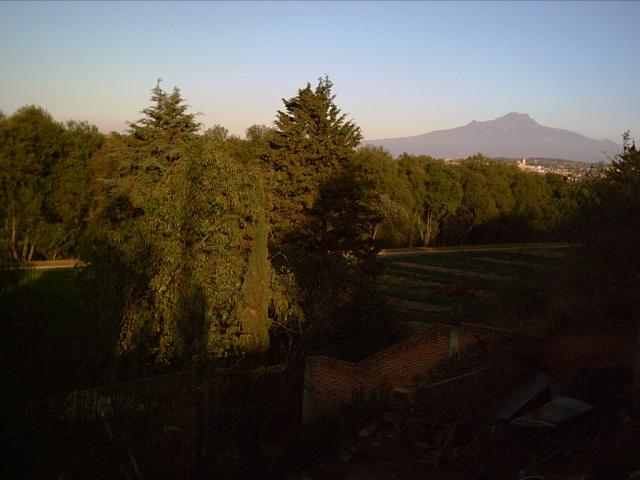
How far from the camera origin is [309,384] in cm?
1466

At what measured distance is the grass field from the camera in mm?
22281

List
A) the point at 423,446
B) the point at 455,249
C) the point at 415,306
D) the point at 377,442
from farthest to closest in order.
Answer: the point at 455,249
the point at 415,306
the point at 377,442
the point at 423,446

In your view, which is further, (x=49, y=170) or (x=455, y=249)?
(x=455, y=249)

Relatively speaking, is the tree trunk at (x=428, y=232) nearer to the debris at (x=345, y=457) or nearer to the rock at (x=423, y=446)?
the debris at (x=345, y=457)

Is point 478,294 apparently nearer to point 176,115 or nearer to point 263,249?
point 176,115

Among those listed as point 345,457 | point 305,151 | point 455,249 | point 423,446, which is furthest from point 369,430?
point 455,249

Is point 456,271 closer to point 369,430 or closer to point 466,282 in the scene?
point 466,282

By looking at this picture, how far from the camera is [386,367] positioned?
1414cm

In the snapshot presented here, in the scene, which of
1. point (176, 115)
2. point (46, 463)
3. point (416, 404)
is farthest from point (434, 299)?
point (46, 463)

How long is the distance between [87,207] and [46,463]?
126ft

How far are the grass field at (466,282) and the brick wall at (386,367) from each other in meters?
3.97

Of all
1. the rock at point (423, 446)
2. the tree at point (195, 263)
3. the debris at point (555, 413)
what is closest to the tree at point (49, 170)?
the tree at point (195, 263)

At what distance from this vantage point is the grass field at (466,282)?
22281mm

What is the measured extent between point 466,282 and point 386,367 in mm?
26202
